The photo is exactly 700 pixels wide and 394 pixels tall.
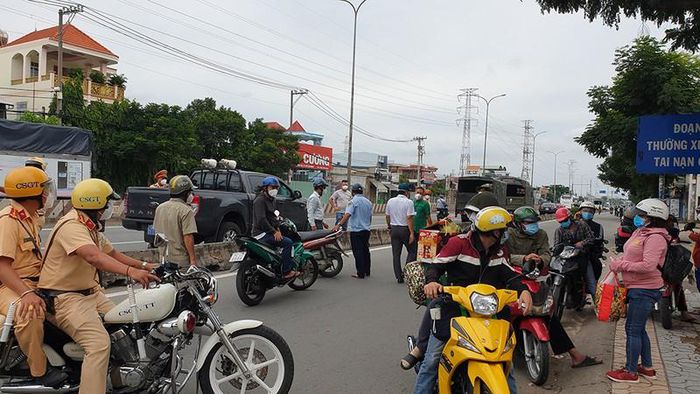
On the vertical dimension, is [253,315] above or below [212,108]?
below

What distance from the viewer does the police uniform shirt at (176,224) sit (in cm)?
604

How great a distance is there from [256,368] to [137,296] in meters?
0.96

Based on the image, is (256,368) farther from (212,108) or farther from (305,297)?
(212,108)

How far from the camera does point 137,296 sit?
370 cm

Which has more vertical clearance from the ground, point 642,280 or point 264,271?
point 642,280

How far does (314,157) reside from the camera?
50094mm

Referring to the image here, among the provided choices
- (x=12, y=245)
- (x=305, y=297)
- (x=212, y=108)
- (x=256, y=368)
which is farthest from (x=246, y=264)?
(x=212, y=108)

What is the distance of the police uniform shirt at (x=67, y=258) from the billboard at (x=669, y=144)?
579cm

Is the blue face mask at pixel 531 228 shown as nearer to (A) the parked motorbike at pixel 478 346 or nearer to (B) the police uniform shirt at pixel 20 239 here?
(A) the parked motorbike at pixel 478 346

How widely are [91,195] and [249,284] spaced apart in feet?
13.0

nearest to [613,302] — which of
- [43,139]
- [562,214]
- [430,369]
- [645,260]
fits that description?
[645,260]

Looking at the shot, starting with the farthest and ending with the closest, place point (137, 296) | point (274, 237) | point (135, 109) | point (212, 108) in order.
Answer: point (212, 108)
point (135, 109)
point (274, 237)
point (137, 296)

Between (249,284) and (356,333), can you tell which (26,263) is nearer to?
(356,333)

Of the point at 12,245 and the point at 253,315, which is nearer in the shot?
the point at 12,245
